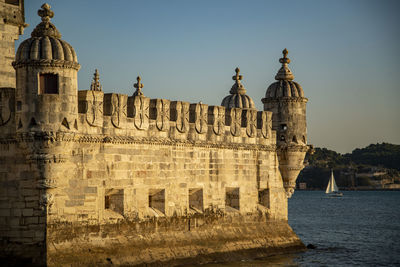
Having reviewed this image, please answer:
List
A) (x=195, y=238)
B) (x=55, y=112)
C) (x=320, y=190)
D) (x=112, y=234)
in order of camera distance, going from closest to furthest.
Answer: (x=55, y=112) → (x=112, y=234) → (x=195, y=238) → (x=320, y=190)

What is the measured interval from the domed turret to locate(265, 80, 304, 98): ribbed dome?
1.06 metres

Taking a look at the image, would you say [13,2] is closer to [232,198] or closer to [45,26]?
[45,26]

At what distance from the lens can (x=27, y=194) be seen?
23266 mm

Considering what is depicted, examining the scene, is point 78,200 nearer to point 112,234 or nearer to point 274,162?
point 112,234

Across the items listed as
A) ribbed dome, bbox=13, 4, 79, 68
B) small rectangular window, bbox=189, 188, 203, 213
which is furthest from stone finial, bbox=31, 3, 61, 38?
small rectangular window, bbox=189, 188, 203, 213

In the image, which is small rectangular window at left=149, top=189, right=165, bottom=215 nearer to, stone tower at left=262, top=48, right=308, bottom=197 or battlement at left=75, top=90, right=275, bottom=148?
battlement at left=75, top=90, right=275, bottom=148

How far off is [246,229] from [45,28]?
12.4 meters

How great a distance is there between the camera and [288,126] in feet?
112

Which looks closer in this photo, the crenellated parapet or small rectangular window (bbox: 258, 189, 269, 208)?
the crenellated parapet

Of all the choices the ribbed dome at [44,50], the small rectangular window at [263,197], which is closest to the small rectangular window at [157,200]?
the ribbed dome at [44,50]

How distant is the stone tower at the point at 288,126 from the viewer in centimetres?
3406

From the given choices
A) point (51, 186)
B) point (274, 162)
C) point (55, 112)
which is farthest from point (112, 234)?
point (274, 162)

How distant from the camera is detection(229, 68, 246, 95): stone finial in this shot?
35.7 meters

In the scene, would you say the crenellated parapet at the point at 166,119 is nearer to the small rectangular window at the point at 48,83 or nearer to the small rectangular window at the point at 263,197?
the small rectangular window at the point at 48,83
